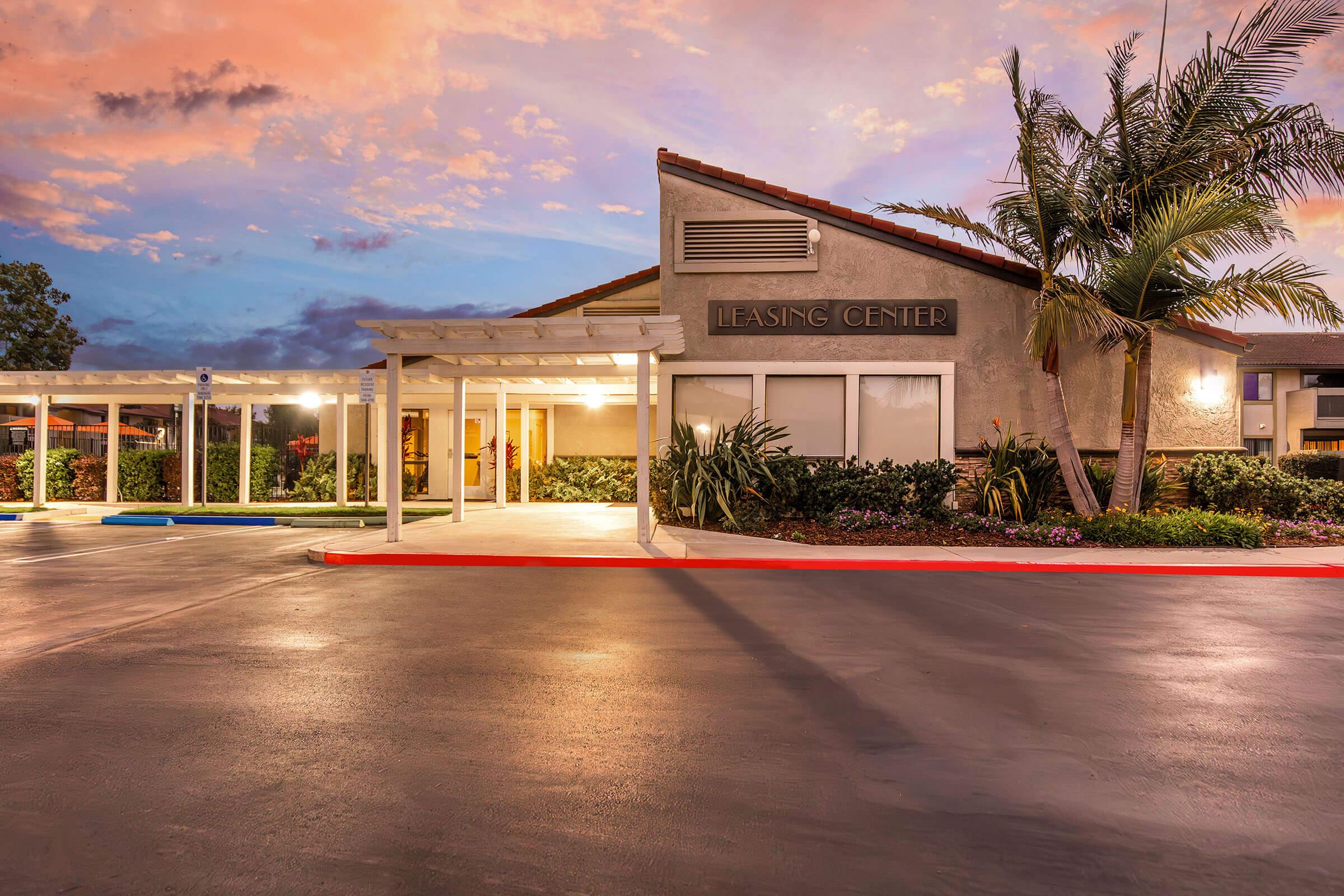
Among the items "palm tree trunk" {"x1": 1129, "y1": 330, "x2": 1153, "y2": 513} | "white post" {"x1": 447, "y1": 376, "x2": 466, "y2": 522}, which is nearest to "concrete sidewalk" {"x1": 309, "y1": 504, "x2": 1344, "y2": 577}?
"palm tree trunk" {"x1": 1129, "y1": 330, "x2": 1153, "y2": 513}

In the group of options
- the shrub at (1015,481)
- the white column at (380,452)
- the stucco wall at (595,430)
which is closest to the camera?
the shrub at (1015,481)

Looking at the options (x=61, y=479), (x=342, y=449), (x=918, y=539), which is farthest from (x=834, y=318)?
(x=61, y=479)

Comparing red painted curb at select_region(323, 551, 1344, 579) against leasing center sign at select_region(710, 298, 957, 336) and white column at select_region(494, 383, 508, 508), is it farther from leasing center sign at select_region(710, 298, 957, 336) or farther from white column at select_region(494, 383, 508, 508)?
white column at select_region(494, 383, 508, 508)

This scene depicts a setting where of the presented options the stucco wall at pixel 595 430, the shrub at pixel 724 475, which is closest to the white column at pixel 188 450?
the stucco wall at pixel 595 430

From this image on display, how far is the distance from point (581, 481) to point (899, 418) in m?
8.28

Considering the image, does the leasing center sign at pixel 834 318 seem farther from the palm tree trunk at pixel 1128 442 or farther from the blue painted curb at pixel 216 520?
the blue painted curb at pixel 216 520

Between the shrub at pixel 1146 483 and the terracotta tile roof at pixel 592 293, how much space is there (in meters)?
9.84

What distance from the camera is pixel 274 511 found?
1561 cm

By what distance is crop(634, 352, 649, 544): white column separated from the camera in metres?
10.5

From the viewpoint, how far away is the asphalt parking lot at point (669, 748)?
2553 millimetres

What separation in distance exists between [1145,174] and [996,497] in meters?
5.38

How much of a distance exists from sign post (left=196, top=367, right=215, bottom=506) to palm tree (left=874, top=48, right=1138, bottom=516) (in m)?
13.1

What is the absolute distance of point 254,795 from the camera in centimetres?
302

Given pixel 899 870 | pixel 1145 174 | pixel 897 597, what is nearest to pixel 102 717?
pixel 899 870
